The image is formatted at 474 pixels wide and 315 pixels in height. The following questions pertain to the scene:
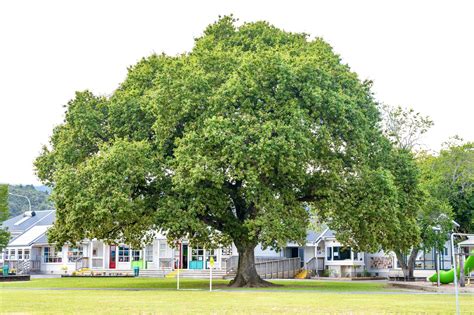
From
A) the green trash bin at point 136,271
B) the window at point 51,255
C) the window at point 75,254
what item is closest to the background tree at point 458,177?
the green trash bin at point 136,271

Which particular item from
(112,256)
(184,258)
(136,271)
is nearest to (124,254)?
(112,256)

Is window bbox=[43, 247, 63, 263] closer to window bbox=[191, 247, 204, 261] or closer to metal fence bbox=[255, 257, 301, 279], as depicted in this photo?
window bbox=[191, 247, 204, 261]

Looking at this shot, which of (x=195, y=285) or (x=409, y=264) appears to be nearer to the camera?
(x=195, y=285)

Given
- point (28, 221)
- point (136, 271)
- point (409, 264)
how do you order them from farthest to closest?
1. point (28, 221)
2. point (136, 271)
3. point (409, 264)

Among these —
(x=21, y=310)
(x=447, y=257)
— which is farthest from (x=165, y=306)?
(x=447, y=257)

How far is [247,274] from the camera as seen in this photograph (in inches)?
1529

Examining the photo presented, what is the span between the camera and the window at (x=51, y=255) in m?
72.2

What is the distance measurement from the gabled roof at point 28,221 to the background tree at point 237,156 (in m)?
40.2

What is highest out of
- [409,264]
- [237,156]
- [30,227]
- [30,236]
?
[237,156]

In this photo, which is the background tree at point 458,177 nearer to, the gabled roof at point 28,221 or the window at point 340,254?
the window at point 340,254

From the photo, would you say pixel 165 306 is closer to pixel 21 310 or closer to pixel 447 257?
pixel 21 310

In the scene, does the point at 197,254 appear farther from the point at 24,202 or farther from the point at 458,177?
the point at 24,202

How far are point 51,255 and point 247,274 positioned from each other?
3976cm

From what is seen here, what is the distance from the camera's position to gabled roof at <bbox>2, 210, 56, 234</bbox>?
78250 millimetres
